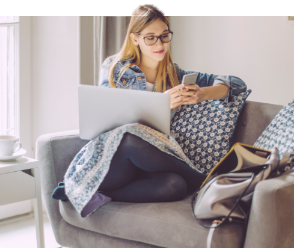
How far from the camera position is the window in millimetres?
2277

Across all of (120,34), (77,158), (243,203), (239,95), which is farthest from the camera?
(120,34)

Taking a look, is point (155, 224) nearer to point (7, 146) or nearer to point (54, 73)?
point (7, 146)

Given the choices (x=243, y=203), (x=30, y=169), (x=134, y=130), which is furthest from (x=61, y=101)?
(x=243, y=203)

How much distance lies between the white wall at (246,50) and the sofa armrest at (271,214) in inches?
47.9

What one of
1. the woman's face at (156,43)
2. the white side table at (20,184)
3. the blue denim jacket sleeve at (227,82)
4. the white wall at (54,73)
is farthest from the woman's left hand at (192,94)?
the white wall at (54,73)

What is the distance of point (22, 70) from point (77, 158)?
104 centimetres

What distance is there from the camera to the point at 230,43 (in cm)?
242

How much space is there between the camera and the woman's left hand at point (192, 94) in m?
1.67

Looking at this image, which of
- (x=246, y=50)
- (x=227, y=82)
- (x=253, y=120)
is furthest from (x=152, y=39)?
(x=246, y=50)

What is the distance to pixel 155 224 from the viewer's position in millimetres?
1318

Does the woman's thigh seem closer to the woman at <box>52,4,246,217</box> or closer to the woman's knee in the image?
the woman at <box>52,4,246,217</box>

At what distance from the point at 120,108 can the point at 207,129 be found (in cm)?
50

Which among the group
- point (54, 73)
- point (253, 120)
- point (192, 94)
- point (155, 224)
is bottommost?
point (155, 224)

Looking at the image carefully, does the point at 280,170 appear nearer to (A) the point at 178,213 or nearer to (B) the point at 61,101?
(A) the point at 178,213
